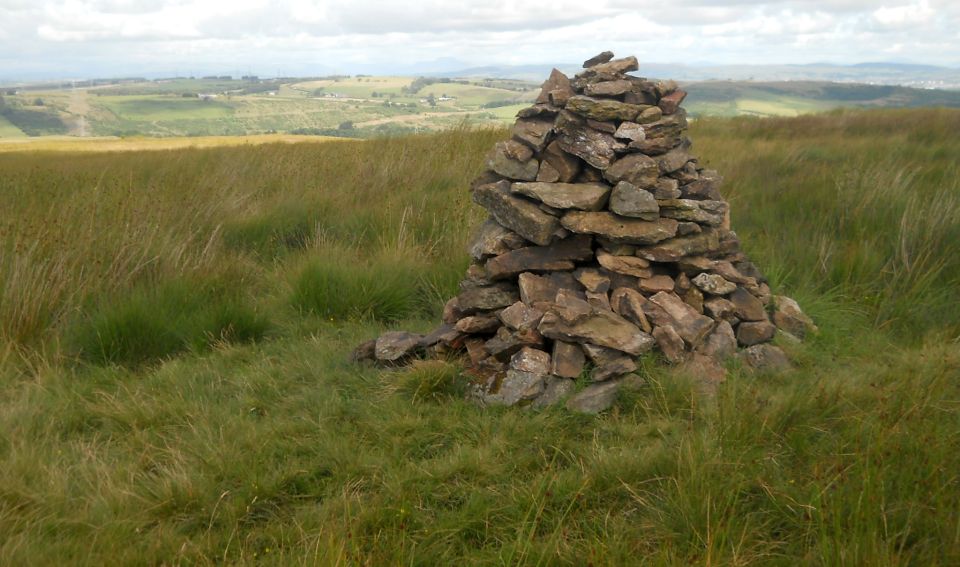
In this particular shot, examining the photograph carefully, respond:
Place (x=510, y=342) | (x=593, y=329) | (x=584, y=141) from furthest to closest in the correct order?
(x=584, y=141) → (x=510, y=342) → (x=593, y=329)

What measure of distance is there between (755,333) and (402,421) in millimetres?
2321

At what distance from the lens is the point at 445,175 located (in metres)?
8.70

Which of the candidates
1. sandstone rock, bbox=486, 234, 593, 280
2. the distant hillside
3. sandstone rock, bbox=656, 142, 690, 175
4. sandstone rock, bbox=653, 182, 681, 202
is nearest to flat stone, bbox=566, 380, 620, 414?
sandstone rock, bbox=486, 234, 593, 280

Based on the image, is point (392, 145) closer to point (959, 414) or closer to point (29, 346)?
point (29, 346)

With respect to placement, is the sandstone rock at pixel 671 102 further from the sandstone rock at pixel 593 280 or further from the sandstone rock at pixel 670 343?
the sandstone rock at pixel 670 343

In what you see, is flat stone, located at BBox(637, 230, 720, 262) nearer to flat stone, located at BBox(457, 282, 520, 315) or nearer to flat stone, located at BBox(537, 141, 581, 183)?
flat stone, located at BBox(537, 141, 581, 183)

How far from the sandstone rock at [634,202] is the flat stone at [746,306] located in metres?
0.82

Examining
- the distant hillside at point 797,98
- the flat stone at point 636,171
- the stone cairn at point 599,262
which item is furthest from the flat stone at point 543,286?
the distant hillside at point 797,98

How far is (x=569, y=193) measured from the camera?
4.18 metres

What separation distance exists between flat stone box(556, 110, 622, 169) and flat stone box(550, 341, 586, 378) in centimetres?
119

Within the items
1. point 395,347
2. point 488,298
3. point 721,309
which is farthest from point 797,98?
point 395,347

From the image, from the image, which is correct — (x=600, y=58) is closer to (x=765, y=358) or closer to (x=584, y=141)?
(x=584, y=141)

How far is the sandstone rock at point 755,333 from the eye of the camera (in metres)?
4.22

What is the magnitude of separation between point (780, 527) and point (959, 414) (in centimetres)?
133
